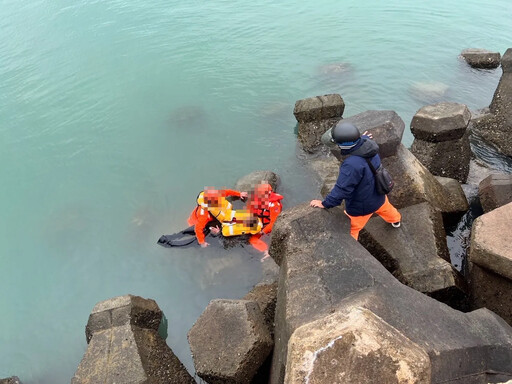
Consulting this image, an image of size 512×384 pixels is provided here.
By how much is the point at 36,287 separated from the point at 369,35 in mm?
13773

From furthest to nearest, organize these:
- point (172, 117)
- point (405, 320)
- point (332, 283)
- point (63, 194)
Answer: point (172, 117), point (63, 194), point (332, 283), point (405, 320)

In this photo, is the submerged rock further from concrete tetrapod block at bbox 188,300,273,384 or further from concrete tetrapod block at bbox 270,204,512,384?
concrete tetrapod block at bbox 188,300,273,384

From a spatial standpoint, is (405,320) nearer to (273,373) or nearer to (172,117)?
(273,373)

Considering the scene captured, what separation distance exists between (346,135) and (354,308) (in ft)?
6.72

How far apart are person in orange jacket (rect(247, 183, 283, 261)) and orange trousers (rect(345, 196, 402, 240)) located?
225 centimetres

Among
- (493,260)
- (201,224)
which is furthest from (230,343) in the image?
(201,224)

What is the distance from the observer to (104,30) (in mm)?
15164

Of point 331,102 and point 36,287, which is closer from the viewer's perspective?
point 36,287

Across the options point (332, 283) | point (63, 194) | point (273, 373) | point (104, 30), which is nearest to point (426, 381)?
point (332, 283)

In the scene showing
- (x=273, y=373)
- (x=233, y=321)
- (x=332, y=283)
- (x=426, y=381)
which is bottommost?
(x=273, y=373)

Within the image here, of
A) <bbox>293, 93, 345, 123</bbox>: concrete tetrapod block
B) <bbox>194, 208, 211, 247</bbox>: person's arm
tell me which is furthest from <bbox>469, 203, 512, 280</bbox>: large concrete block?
<bbox>293, 93, 345, 123</bbox>: concrete tetrapod block

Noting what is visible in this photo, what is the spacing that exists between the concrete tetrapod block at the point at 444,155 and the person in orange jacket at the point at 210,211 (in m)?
3.46

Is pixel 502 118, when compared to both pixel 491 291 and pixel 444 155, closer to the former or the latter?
pixel 444 155

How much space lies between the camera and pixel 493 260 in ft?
11.8
